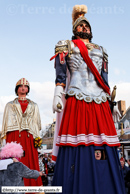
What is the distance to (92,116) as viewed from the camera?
3412 mm

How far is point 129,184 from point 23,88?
3.91 m

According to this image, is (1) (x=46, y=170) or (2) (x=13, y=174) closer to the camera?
(2) (x=13, y=174)

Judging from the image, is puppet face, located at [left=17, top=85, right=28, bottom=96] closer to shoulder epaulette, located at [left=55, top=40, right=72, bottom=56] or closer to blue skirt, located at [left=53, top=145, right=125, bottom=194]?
shoulder epaulette, located at [left=55, top=40, right=72, bottom=56]

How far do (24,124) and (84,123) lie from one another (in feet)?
8.32

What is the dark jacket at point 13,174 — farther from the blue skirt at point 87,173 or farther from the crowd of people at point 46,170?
the crowd of people at point 46,170

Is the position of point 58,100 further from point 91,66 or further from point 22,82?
point 22,82

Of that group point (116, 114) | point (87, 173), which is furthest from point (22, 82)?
point (87, 173)

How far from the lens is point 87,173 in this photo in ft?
10.1

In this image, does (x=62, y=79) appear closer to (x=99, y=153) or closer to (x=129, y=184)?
(x=99, y=153)

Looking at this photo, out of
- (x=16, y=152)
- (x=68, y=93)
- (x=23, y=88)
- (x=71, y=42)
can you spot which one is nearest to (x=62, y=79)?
(x=68, y=93)

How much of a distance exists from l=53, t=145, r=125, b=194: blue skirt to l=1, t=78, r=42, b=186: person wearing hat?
2130 millimetres

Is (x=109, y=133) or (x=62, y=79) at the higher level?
(x=62, y=79)

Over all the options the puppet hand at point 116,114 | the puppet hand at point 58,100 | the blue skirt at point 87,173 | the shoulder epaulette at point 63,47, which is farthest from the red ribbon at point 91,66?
the blue skirt at point 87,173

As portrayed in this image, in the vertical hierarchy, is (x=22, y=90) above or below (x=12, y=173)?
above
